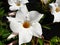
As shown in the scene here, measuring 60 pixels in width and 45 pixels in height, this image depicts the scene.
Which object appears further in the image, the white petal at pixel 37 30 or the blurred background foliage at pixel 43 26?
the blurred background foliage at pixel 43 26

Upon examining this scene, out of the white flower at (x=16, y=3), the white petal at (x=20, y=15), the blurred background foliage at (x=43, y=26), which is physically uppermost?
the white flower at (x=16, y=3)

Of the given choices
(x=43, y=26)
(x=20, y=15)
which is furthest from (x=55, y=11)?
(x=20, y=15)

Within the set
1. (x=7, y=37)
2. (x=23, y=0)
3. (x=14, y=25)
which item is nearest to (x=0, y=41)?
(x=7, y=37)

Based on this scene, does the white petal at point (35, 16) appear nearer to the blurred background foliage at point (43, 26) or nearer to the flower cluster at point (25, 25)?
the flower cluster at point (25, 25)

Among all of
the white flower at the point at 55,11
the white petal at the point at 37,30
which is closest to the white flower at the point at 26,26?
the white petal at the point at 37,30

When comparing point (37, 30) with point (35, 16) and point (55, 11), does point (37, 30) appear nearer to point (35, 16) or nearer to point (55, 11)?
point (35, 16)

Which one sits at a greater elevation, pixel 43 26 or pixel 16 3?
pixel 16 3

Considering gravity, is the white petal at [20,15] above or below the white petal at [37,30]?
above
